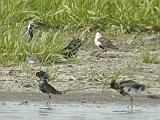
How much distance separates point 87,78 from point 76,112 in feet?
5.97

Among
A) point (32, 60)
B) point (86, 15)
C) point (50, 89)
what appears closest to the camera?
point (50, 89)

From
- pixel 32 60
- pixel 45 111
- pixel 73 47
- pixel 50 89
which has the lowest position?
pixel 45 111

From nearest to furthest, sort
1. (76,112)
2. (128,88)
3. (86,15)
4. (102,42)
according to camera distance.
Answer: (76,112) → (128,88) → (102,42) → (86,15)

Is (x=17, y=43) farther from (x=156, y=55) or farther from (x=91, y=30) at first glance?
(x=91, y=30)

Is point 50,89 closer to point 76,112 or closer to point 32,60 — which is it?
point 76,112

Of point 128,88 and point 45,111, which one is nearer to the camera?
point 45,111

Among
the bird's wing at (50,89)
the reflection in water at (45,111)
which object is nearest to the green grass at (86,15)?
the bird's wing at (50,89)

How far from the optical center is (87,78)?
10688 mm

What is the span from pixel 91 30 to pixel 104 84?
416cm

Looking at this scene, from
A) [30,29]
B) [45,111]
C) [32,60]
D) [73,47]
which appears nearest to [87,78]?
[32,60]

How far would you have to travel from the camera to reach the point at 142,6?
14492 mm

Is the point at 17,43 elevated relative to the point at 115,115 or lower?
elevated

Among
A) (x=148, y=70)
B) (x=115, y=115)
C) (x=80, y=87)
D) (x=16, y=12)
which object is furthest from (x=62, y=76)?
(x=16, y=12)

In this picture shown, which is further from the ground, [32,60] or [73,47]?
[73,47]
